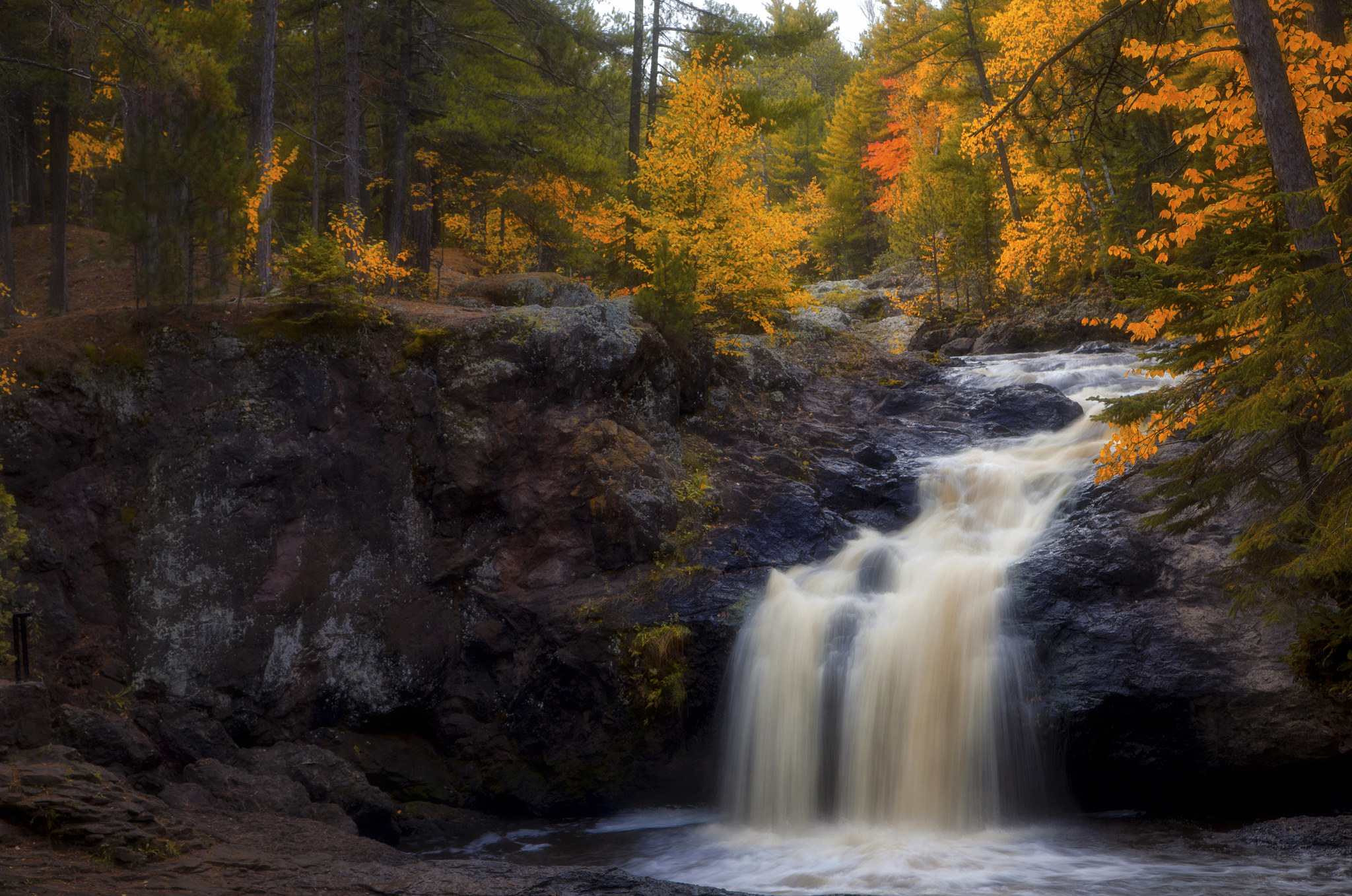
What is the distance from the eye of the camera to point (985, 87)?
2209 cm

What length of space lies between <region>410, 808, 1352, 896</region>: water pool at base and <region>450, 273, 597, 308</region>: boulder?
9.18 metres

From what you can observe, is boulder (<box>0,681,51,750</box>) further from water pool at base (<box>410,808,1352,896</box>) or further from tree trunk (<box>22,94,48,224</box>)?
tree trunk (<box>22,94,48,224</box>)

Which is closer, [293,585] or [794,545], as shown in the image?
[293,585]

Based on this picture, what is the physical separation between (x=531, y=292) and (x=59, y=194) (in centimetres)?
990

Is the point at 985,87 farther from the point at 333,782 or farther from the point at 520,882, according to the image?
the point at 520,882

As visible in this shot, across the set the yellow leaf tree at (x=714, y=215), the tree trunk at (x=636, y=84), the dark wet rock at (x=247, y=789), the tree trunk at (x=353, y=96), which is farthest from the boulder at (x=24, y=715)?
the tree trunk at (x=636, y=84)

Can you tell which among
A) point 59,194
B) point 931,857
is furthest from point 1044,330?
point 59,194

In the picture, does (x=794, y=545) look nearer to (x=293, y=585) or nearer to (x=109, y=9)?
(x=293, y=585)

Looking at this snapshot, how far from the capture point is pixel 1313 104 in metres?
7.00

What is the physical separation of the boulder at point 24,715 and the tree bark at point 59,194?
11.2 m

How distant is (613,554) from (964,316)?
15532mm

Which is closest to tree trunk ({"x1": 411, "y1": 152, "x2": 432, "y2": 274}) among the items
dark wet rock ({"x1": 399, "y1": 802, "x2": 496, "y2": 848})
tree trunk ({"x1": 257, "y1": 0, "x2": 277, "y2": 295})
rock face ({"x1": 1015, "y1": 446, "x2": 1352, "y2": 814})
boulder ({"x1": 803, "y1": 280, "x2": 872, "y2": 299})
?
tree trunk ({"x1": 257, "y1": 0, "x2": 277, "y2": 295})

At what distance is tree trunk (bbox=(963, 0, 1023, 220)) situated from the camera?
72.0 ft

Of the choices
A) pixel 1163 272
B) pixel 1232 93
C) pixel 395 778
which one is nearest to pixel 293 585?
Result: pixel 395 778
